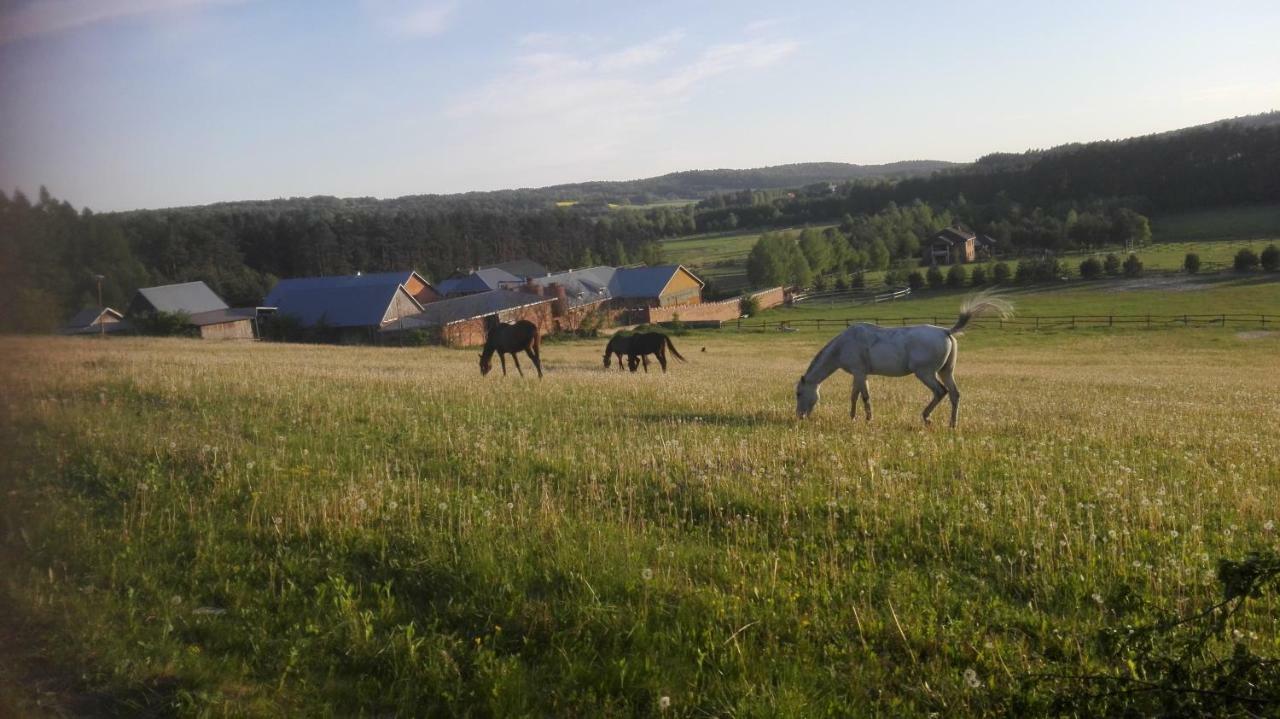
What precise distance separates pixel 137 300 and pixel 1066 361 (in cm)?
6213

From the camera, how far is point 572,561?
6434 millimetres

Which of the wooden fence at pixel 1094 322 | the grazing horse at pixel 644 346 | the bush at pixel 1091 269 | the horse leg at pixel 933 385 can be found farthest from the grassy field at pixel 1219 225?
the horse leg at pixel 933 385

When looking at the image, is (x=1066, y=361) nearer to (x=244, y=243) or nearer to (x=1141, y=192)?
(x=244, y=243)

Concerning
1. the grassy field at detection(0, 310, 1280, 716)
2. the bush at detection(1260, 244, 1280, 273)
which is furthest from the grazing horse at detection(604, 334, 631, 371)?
the bush at detection(1260, 244, 1280, 273)

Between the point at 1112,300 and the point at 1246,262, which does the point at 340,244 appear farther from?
the point at 1246,262

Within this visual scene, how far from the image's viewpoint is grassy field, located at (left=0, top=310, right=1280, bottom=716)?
5082mm

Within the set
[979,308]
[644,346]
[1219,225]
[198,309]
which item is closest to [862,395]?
[979,308]

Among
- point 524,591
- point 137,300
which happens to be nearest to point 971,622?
point 524,591

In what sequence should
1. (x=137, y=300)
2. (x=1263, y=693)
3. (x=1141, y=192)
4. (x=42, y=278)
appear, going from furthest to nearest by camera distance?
(x=1141, y=192)
(x=137, y=300)
(x=42, y=278)
(x=1263, y=693)

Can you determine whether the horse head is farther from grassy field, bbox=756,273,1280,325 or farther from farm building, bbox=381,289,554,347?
grassy field, bbox=756,273,1280,325

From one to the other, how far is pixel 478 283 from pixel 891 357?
93.7m

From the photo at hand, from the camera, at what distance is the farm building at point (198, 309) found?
6619 centimetres

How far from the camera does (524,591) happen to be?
6.05m

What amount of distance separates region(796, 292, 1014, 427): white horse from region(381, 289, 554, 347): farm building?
51020 millimetres
